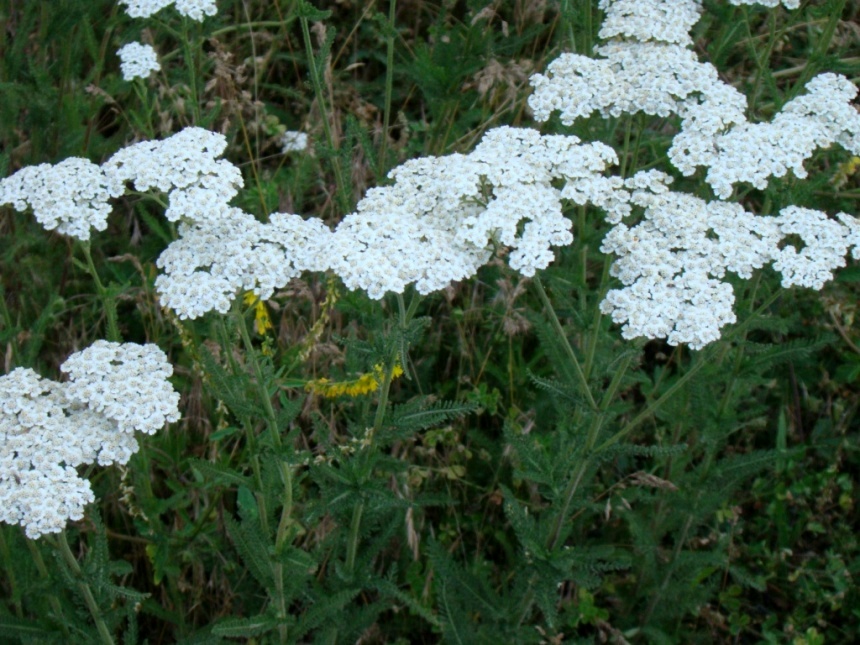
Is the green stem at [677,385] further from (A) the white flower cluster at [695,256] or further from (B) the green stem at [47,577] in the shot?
(B) the green stem at [47,577]

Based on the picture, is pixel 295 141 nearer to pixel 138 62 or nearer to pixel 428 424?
pixel 138 62

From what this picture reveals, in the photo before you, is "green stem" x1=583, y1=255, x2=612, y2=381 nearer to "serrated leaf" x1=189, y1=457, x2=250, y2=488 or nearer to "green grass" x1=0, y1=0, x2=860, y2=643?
"green grass" x1=0, y1=0, x2=860, y2=643

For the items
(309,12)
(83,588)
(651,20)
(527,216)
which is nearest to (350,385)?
(527,216)

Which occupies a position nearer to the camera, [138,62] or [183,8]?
[183,8]

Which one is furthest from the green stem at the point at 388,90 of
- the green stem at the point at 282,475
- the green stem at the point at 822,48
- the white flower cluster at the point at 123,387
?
the green stem at the point at 822,48

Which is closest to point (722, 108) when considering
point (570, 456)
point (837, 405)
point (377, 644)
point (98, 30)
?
point (570, 456)

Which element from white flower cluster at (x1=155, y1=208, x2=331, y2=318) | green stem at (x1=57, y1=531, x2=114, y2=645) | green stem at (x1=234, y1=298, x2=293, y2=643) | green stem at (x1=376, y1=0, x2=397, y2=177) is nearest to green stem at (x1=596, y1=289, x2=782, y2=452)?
green stem at (x1=234, y1=298, x2=293, y2=643)
